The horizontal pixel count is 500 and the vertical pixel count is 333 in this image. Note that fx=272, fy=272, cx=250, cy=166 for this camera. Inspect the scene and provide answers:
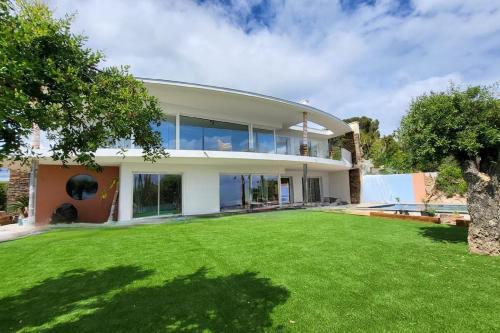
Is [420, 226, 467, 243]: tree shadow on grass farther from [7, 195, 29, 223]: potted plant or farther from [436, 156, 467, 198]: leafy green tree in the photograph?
[7, 195, 29, 223]: potted plant

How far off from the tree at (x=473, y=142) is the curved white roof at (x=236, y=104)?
9876 millimetres

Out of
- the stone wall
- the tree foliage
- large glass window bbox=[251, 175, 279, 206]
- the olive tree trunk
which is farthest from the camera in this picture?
the tree foliage

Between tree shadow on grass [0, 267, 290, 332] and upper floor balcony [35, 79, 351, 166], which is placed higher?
upper floor balcony [35, 79, 351, 166]

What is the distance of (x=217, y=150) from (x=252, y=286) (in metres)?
11.5

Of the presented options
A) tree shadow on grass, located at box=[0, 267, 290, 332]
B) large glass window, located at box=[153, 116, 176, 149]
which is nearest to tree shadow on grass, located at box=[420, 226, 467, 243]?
→ tree shadow on grass, located at box=[0, 267, 290, 332]

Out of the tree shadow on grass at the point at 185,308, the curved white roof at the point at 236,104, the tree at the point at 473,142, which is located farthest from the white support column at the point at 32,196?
the tree at the point at 473,142

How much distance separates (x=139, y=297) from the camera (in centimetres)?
428

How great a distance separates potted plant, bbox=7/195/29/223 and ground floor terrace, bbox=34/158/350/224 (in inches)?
84.5

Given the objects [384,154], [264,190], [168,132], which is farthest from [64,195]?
[384,154]

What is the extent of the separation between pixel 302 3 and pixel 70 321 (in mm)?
12223

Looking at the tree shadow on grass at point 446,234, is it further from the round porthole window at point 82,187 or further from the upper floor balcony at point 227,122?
the round porthole window at point 82,187

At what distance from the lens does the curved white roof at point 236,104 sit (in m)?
13.7

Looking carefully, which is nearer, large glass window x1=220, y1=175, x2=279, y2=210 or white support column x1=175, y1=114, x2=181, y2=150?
white support column x1=175, y1=114, x2=181, y2=150

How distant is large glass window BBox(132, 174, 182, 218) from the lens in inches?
599
